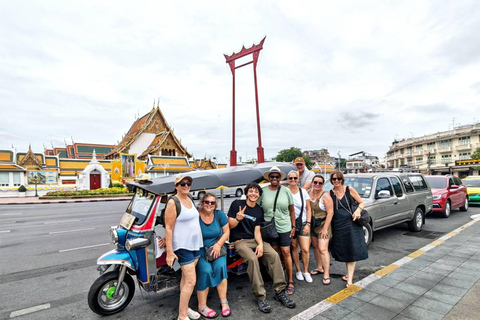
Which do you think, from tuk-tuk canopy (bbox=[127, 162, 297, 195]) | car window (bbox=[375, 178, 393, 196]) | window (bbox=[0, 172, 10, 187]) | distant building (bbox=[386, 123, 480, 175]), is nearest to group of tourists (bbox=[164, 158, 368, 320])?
tuk-tuk canopy (bbox=[127, 162, 297, 195])

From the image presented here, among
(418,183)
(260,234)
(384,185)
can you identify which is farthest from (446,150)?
(260,234)

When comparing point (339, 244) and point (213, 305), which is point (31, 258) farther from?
point (339, 244)

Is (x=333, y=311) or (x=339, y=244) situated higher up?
(x=339, y=244)

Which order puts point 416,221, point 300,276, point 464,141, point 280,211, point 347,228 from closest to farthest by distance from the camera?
point 280,211 < point 347,228 < point 300,276 < point 416,221 < point 464,141

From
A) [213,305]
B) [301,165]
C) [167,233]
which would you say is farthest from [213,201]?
[301,165]

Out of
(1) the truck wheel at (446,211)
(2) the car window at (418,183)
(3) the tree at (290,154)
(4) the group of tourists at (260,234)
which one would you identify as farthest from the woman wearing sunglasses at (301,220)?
(3) the tree at (290,154)

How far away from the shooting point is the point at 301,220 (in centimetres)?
414

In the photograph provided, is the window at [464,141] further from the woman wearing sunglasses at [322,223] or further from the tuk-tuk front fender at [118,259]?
the tuk-tuk front fender at [118,259]

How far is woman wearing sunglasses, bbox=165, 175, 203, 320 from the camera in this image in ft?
10.0

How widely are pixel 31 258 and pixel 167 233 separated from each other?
5.06m

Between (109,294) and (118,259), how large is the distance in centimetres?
48

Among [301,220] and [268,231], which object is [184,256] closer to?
[268,231]

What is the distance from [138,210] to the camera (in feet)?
12.4

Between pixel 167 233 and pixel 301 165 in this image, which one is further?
pixel 301 165
